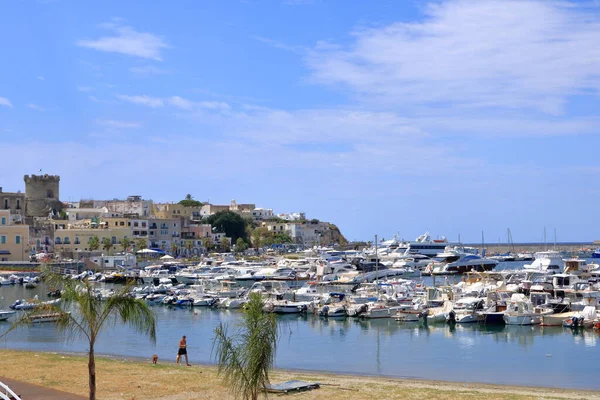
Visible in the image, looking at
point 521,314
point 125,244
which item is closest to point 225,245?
point 125,244

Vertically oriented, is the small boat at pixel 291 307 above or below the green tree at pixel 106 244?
below

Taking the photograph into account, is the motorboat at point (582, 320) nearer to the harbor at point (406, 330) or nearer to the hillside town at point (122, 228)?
the harbor at point (406, 330)

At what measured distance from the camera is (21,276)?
77.1m

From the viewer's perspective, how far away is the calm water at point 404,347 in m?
28.9

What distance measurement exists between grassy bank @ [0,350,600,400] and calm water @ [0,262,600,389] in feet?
12.5

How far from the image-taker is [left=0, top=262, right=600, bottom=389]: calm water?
2888 centimetres

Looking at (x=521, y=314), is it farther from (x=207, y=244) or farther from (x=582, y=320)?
(x=207, y=244)

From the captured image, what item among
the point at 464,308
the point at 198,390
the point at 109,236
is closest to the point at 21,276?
the point at 109,236

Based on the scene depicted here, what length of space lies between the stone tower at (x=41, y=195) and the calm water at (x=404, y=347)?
84.7 metres

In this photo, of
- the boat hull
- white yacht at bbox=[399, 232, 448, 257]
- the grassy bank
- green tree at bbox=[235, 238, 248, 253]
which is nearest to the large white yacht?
white yacht at bbox=[399, 232, 448, 257]

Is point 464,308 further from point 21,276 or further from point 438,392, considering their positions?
point 21,276

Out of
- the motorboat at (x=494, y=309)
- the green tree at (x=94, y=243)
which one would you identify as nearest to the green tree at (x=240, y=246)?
the green tree at (x=94, y=243)

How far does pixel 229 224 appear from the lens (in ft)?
440

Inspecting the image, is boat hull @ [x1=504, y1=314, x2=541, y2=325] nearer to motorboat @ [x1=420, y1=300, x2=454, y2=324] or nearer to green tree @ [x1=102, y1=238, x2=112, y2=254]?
motorboat @ [x1=420, y1=300, x2=454, y2=324]
